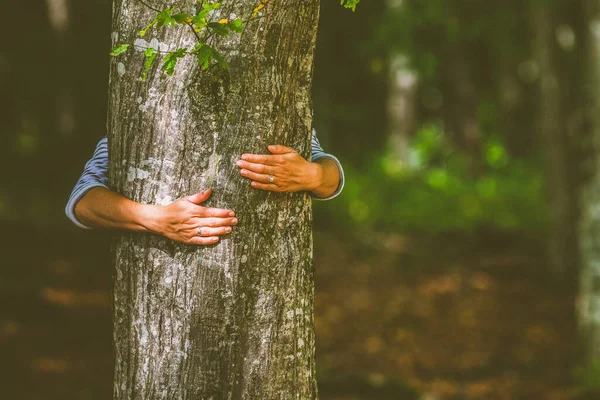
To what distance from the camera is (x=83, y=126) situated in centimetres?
1546

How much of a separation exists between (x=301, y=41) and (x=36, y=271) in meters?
8.56

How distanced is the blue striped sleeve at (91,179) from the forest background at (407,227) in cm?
407

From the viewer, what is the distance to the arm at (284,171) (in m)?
2.63

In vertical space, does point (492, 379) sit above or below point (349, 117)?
below

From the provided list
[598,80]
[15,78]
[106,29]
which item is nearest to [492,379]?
[598,80]

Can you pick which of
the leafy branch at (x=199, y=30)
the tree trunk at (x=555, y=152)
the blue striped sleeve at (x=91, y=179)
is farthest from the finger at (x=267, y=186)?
the tree trunk at (x=555, y=152)

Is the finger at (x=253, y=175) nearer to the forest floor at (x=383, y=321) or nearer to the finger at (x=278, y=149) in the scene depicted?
the finger at (x=278, y=149)

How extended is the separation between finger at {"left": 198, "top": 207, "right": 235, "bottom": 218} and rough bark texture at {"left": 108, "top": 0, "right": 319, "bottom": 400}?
0.10 feet

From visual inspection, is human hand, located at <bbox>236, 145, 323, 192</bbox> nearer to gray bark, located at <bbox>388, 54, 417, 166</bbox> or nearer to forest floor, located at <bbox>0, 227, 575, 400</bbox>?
forest floor, located at <bbox>0, 227, 575, 400</bbox>

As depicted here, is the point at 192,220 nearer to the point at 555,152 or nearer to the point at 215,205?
the point at 215,205

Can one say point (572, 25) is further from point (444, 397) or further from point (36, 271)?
point (36, 271)

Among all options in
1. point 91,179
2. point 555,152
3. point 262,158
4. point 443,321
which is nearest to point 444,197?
→ point 555,152

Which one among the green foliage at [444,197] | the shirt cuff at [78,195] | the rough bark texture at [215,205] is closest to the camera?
the rough bark texture at [215,205]

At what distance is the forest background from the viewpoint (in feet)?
24.6
